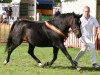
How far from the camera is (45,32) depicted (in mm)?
12406

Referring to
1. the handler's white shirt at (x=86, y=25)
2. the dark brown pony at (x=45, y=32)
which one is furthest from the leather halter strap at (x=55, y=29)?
the handler's white shirt at (x=86, y=25)

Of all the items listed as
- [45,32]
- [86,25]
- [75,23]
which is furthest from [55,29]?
[86,25]

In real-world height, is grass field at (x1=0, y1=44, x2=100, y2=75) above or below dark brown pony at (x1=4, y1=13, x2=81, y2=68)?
below

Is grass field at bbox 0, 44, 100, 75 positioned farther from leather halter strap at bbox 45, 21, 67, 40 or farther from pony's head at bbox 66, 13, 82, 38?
pony's head at bbox 66, 13, 82, 38

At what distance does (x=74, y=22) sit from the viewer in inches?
470

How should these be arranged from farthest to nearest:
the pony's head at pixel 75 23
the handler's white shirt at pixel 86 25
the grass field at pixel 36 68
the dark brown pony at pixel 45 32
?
the handler's white shirt at pixel 86 25 < the dark brown pony at pixel 45 32 < the pony's head at pixel 75 23 < the grass field at pixel 36 68

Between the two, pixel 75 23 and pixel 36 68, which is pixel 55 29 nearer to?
pixel 75 23

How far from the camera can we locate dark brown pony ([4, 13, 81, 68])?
12.0 meters

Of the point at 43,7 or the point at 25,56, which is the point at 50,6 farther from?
the point at 25,56

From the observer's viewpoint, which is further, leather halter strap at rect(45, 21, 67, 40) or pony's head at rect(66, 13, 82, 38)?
leather halter strap at rect(45, 21, 67, 40)

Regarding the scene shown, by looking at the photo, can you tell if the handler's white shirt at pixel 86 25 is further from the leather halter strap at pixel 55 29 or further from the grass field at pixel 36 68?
the grass field at pixel 36 68

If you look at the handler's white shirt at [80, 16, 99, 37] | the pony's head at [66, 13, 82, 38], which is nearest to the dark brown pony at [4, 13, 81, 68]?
the pony's head at [66, 13, 82, 38]

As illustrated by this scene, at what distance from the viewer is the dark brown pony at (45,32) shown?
12008mm

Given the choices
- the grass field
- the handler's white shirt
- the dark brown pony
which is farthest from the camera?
the handler's white shirt
